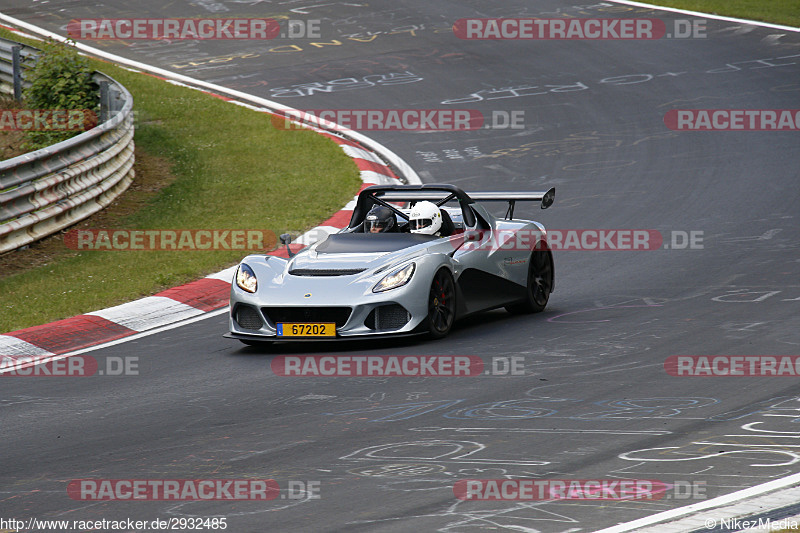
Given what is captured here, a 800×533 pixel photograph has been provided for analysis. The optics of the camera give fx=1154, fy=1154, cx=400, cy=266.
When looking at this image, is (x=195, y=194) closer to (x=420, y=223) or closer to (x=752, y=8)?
(x=420, y=223)

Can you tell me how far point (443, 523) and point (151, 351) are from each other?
15.6 ft

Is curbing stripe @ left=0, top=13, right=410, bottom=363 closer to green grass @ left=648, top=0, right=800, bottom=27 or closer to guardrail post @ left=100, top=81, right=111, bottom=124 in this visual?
guardrail post @ left=100, top=81, right=111, bottom=124

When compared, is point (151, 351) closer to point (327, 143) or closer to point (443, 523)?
point (443, 523)

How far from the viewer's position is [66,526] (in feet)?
16.5

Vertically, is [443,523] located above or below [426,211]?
below

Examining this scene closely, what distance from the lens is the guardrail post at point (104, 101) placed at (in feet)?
53.5

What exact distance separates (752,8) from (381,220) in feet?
66.5

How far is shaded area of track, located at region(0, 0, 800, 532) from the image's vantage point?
17.8ft

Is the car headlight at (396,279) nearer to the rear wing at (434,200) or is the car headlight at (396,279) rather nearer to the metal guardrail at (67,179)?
the rear wing at (434,200)

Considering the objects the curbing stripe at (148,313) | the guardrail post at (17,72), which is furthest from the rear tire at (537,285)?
the guardrail post at (17,72)

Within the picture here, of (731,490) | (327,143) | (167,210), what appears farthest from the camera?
(327,143)

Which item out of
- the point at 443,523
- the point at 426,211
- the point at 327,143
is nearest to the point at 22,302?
the point at 426,211

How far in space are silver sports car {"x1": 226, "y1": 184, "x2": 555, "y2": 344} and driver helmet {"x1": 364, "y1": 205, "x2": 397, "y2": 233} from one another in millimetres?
18

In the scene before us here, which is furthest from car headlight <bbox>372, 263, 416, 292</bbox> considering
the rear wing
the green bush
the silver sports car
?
the green bush
